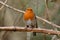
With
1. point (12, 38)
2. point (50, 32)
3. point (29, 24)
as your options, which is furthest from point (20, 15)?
point (50, 32)

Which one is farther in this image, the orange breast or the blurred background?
the blurred background

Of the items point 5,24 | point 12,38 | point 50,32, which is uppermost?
point 50,32

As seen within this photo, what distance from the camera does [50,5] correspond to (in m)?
3.95

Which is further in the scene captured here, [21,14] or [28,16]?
[21,14]

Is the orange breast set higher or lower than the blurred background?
higher

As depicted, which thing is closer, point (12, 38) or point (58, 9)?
point (58, 9)

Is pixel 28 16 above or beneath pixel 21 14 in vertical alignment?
above

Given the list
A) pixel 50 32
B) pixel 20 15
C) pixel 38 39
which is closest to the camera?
pixel 50 32

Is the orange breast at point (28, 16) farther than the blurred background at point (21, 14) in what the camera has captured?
No

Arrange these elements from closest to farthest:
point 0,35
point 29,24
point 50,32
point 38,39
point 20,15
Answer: point 50,32 → point 29,24 → point 38,39 → point 20,15 → point 0,35

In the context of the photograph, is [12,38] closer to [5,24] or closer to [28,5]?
[5,24]

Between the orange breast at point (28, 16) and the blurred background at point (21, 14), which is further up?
the orange breast at point (28, 16)

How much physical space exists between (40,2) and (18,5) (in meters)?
0.57

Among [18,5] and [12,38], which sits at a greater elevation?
[18,5]
